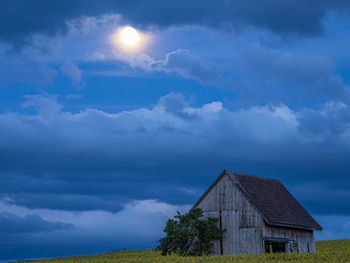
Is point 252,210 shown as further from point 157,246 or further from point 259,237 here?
point 157,246

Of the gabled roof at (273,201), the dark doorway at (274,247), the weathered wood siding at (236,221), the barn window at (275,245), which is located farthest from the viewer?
the gabled roof at (273,201)

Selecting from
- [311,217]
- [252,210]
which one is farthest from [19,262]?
[311,217]

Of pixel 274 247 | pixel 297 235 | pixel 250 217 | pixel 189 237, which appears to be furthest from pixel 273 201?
pixel 189 237

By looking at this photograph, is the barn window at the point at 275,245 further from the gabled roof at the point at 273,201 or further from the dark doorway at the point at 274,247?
the gabled roof at the point at 273,201

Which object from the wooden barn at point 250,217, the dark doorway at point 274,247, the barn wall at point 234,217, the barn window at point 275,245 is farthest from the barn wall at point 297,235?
the barn wall at point 234,217

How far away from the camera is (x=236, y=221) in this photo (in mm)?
45312

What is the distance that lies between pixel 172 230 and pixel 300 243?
567 inches

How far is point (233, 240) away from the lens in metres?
45.0

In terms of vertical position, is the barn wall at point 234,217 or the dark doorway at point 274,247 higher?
the barn wall at point 234,217

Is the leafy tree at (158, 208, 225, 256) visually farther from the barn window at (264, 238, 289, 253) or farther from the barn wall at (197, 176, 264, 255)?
the barn window at (264, 238, 289, 253)

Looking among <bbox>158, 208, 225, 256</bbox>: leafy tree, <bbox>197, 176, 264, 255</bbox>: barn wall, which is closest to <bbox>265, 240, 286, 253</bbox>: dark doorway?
<bbox>197, 176, 264, 255</bbox>: barn wall

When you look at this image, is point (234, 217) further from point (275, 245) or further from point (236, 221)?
point (275, 245)

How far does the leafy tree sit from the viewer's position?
4488 cm

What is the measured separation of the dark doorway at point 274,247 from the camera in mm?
44562
